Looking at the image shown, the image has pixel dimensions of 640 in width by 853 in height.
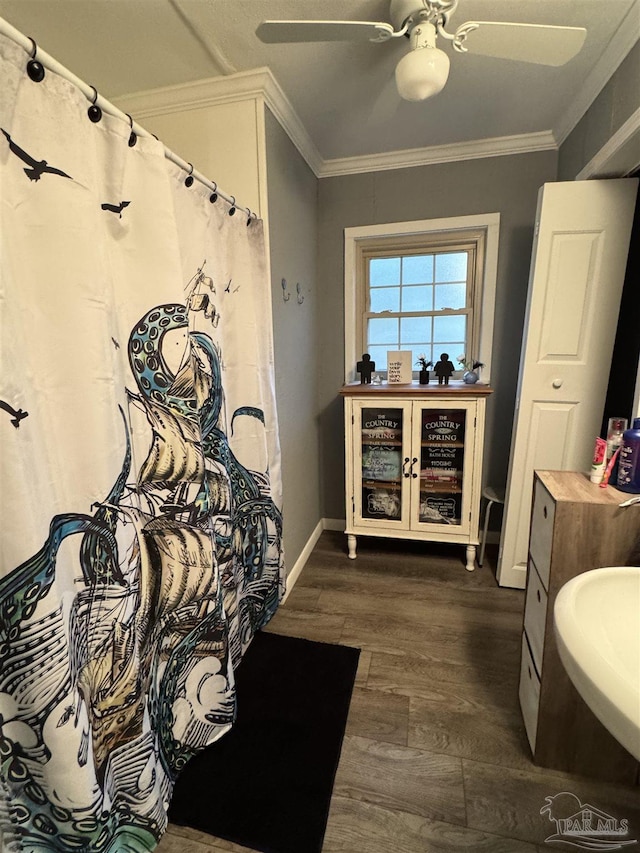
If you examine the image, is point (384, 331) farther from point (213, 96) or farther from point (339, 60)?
point (213, 96)

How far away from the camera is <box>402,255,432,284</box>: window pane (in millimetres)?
2518

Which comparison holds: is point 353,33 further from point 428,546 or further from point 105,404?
point 428,546

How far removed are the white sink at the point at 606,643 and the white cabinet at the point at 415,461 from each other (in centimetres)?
136

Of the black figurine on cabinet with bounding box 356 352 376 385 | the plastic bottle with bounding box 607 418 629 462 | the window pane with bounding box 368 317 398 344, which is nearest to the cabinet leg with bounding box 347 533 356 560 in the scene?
the black figurine on cabinet with bounding box 356 352 376 385

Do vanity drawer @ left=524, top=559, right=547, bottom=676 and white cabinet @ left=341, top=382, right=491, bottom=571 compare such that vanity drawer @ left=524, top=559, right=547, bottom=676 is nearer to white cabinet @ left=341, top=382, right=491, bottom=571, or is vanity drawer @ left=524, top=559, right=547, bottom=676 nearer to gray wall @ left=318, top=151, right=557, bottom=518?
white cabinet @ left=341, top=382, right=491, bottom=571

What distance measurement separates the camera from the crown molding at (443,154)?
2.12m

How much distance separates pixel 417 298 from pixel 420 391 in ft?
2.58

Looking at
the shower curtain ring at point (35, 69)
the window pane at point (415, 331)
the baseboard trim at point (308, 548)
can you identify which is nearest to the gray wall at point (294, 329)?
the baseboard trim at point (308, 548)

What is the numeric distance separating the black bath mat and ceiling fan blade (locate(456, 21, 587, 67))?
2277mm

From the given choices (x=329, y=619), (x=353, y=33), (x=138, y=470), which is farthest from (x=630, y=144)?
(x=329, y=619)

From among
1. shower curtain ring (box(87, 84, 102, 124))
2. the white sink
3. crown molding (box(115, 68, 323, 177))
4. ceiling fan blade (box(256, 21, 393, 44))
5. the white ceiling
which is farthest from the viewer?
crown molding (box(115, 68, 323, 177))

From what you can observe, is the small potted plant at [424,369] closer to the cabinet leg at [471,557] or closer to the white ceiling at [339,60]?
the cabinet leg at [471,557]

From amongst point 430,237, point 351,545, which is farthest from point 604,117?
point 351,545

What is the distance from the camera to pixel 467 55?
1.51m
